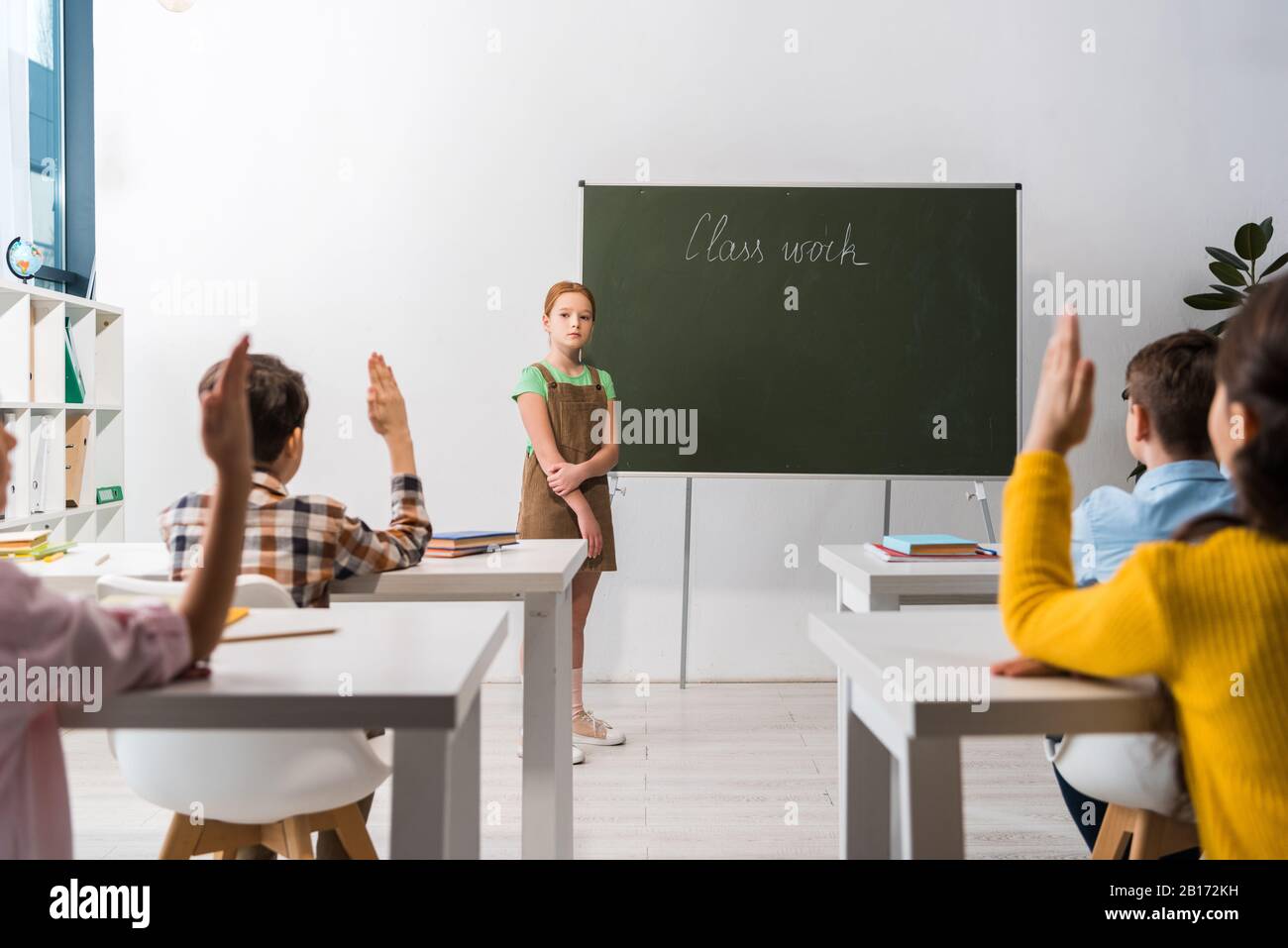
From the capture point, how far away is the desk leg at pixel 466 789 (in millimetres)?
1339

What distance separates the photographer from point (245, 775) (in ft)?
4.51

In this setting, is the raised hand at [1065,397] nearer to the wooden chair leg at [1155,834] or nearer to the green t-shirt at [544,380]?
the wooden chair leg at [1155,834]

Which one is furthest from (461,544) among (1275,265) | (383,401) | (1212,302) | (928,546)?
(1275,265)

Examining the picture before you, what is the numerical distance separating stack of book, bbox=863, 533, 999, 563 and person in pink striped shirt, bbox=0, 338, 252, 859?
1.50 meters

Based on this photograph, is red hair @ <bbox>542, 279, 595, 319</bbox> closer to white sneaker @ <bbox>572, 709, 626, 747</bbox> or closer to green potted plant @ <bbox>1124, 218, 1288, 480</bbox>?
white sneaker @ <bbox>572, 709, 626, 747</bbox>

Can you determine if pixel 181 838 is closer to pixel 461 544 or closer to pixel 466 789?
pixel 466 789

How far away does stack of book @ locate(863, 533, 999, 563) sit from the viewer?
7.32 feet

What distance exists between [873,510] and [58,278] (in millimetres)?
→ 3364

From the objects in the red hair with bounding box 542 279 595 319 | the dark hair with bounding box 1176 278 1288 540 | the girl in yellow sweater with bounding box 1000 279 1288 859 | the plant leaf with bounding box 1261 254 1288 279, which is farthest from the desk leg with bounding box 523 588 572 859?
the plant leaf with bounding box 1261 254 1288 279
